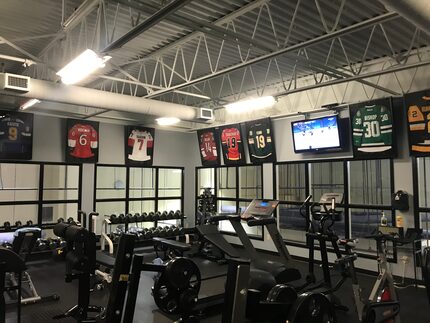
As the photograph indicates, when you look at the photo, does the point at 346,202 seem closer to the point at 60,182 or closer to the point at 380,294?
the point at 380,294

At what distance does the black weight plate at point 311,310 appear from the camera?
9.55 feet

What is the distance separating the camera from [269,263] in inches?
208

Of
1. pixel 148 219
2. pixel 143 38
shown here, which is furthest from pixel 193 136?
pixel 143 38

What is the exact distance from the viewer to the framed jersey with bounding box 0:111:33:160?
786 cm

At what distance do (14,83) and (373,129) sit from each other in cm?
642

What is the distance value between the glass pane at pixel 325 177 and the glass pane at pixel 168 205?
168 inches

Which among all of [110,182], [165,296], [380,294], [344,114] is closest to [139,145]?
[110,182]

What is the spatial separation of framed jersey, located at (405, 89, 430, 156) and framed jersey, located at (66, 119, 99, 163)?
23.9 feet

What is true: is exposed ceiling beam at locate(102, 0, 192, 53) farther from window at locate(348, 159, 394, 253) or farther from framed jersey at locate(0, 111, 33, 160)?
window at locate(348, 159, 394, 253)

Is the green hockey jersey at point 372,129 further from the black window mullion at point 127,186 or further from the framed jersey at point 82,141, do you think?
the framed jersey at point 82,141

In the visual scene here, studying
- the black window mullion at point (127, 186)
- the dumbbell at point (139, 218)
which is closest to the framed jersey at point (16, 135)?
the black window mullion at point (127, 186)

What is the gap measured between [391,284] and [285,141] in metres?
4.92

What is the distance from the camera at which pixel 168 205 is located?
36.3ft

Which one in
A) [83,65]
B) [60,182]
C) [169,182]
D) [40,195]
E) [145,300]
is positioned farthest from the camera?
[169,182]
